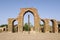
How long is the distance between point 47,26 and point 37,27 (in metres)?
3.34

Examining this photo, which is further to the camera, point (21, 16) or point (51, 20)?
point (51, 20)

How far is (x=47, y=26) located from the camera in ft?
119

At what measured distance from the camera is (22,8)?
117 feet

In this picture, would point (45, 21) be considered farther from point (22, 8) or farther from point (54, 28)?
point (22, 8)

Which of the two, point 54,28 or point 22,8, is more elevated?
point 22,8

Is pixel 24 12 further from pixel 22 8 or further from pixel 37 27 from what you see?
pixel 37 27

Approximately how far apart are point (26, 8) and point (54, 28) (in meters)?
9.33

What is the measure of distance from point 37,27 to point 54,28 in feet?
17.6

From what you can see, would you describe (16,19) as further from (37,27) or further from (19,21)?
(37,27)

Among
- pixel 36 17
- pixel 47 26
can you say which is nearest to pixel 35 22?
pixel 36 17

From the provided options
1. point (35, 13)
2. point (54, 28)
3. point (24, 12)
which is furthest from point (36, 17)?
point (54, 28)

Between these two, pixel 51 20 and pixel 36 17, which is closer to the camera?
pixel 36 17

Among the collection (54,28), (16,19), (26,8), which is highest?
(26,8)

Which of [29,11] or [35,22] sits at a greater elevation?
[29,11]
